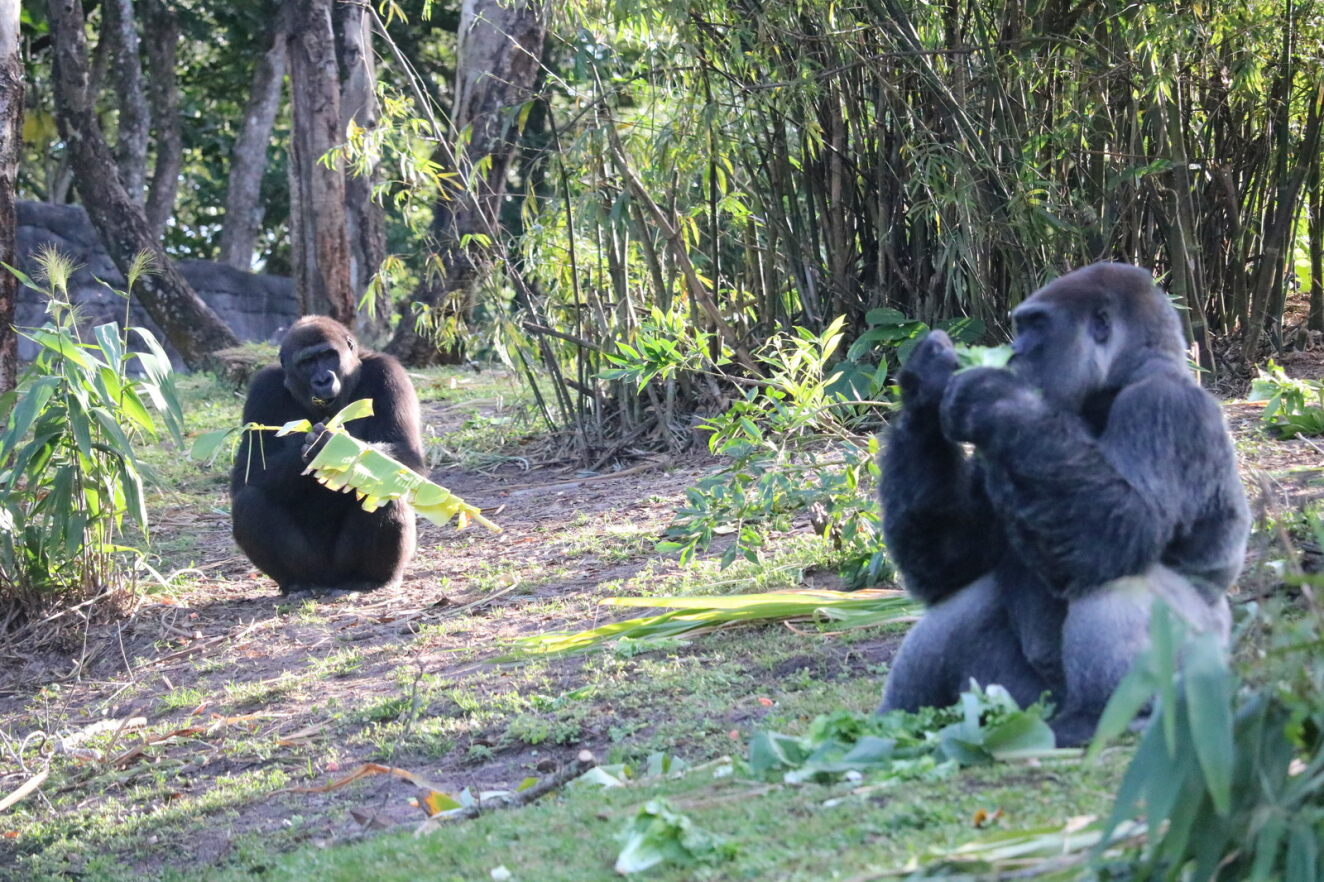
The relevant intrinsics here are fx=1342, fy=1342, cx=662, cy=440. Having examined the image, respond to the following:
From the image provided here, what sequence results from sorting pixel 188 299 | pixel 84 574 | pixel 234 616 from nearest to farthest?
1. pixel 84 574
2. pixel 234 616
3. pixel 188 299

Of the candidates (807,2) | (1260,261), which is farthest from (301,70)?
(1260,261)

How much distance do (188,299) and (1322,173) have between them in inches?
428

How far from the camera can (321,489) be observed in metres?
7.67

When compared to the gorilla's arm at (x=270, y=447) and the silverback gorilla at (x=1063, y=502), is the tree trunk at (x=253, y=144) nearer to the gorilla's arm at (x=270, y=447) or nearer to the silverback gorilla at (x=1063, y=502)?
the gorilla's arm at (x=270, y=447)

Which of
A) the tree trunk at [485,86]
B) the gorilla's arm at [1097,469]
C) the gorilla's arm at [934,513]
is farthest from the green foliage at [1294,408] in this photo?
the tree trunk at [485,86]

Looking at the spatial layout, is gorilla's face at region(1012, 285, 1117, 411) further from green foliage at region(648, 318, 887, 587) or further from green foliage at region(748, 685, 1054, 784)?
green foliage at region(648, 318, 887, 587)

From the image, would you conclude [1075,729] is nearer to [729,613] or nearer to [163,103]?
[729,613]

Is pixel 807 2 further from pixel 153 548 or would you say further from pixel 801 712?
pixel 153 548

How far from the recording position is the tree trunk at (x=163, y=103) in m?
21.9

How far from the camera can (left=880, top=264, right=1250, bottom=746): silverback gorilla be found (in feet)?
10.6

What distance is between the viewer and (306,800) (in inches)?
177

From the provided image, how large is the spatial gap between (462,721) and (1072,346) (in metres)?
2.63

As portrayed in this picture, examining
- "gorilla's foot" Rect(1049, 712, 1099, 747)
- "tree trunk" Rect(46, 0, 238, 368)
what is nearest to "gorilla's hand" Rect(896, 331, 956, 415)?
"gorilla's foot" Rect(1049, 712, 1099, 747)

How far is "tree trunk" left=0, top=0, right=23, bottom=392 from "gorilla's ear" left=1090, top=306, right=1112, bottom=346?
23.3ft
